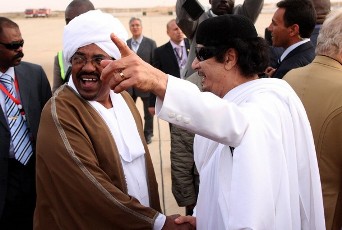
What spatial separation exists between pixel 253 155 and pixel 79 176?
0.96m

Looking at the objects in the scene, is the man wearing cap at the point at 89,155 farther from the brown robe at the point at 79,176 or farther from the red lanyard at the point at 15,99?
the red lanyard at the point at 15,99

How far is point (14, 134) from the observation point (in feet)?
11.3

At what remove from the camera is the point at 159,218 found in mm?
2510

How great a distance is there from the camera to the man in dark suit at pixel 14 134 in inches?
135

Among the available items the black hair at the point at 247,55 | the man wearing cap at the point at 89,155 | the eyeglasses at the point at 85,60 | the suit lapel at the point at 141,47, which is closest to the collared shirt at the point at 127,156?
the man wearing cap at the point at 89,155

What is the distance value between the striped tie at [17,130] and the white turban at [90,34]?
963 millimetres

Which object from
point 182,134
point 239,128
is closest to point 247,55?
point 239,128

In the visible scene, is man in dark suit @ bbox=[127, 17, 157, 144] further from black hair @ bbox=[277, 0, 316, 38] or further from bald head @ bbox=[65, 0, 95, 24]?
black hair @ bbox=[277, 0, 316, 38]

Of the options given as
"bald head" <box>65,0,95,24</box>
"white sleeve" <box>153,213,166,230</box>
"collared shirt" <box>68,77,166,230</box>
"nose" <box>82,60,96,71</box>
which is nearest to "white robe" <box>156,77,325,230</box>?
"white sleeve" <box>153,213,166,230</box>

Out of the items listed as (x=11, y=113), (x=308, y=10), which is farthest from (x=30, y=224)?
(x=308, y=10)

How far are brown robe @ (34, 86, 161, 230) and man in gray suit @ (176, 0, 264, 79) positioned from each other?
1.54m

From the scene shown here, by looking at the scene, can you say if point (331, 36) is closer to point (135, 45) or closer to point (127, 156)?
point (127, 156)

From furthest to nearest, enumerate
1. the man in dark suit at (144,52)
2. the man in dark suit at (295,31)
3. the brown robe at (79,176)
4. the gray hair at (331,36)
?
the man in dark suit at (144,52) → the man in dark suit at (295,31) → the gray hair at (331,36) → the brown robe at (79,176)

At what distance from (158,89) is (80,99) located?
1.04 metres
